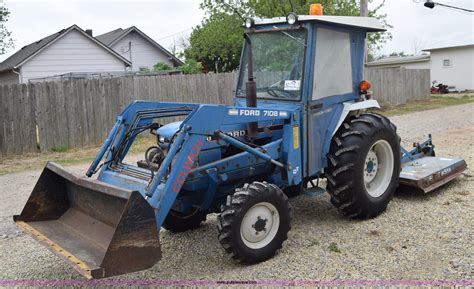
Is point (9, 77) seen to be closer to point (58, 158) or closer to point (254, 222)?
point (58, 158)

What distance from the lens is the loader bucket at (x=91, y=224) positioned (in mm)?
3598

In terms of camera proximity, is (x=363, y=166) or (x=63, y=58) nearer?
(x=363, y=166)

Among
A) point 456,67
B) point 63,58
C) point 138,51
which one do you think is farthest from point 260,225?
point 456,67

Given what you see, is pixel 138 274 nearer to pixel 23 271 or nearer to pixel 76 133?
pixel 23 271

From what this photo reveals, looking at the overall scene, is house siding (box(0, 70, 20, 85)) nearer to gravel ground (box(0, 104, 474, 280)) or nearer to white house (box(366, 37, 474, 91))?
gravel ground (box(0, 104, 474, 280))

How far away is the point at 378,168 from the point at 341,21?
6.07 feet

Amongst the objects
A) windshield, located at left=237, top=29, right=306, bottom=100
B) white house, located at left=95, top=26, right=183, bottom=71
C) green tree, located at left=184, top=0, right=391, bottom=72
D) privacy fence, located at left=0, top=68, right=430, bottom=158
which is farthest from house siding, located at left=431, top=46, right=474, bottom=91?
windshield, located at left=237, top=29, right=306, bottom=100

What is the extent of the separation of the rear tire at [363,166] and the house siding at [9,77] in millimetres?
22884

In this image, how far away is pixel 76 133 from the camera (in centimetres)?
1226

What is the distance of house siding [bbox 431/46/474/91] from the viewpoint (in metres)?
32.6

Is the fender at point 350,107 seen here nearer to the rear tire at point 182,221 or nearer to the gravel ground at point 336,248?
the gravel ground at point 336,248

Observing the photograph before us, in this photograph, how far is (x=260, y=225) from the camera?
4.43 m

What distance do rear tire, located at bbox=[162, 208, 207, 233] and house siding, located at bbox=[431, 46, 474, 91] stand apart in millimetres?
32035

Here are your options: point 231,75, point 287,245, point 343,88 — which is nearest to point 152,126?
point 287,245
